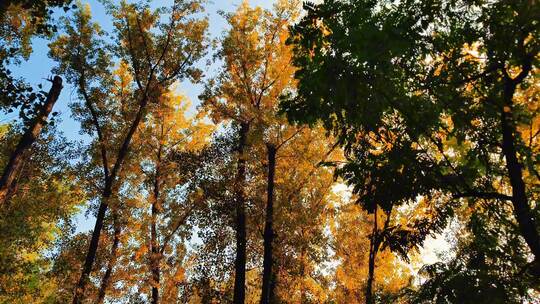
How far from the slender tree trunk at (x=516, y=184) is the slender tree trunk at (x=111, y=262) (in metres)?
14.8

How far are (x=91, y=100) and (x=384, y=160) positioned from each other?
1370 cm

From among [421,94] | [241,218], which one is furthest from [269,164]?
[421,94]

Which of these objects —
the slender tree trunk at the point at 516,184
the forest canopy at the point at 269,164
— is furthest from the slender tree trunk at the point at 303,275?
the slender tree trunk at the point at 516,184

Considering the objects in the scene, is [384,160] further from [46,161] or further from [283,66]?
[46,161]

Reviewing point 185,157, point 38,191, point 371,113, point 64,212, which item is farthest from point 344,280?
point 371,113

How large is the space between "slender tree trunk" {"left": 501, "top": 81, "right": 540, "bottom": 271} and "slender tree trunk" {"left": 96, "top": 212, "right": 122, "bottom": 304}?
48.6 ft

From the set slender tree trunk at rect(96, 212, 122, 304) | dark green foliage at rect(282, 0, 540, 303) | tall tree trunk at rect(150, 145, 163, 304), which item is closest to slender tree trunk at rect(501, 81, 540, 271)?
dark green foliage at rect(282, 0, 540, 303)

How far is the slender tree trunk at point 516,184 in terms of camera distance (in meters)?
4.91

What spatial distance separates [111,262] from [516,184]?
16024mm

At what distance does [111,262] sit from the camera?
1725cm

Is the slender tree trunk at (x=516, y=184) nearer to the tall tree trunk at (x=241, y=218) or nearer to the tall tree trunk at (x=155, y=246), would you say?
the tall tree trunk at (x=241, y=218)

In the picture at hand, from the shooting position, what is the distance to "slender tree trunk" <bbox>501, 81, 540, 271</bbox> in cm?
491

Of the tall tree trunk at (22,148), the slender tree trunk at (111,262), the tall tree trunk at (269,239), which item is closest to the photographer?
the tall tree trunk at (22,148)

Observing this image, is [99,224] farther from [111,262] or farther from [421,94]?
[421,94]
